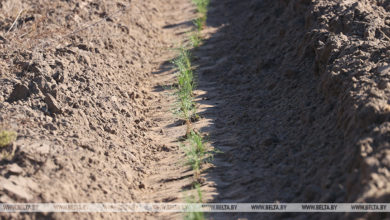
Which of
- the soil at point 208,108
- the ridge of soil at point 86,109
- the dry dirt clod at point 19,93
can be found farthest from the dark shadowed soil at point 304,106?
the dry dirt clod at point 19,93

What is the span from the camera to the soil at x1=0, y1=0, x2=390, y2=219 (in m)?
3.70

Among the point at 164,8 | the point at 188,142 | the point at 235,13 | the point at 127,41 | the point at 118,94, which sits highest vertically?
the point at 164,8

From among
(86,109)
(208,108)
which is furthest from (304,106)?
(86,109)

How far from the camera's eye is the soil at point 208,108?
3703mm

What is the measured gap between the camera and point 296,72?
536cm

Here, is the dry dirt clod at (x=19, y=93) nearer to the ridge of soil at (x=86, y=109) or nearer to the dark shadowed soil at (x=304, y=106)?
the ridge of soil at (x=86, y=109)

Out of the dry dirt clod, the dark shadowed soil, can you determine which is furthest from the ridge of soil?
the dark shadowed soil

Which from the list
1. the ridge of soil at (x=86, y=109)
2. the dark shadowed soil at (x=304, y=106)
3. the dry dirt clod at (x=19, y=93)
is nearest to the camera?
the dark shadowed soil at (x=304, y=106)

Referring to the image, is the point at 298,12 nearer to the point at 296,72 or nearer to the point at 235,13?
the point at 296,72

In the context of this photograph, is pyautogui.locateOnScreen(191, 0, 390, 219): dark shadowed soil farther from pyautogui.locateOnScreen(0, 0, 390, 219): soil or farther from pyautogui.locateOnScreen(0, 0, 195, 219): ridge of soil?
pyautogui.locateOnScreen(0, 0, 195, 219): ridge of soil

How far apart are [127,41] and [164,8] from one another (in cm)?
254

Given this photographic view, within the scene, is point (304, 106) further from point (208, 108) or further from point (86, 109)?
point (86, 109)

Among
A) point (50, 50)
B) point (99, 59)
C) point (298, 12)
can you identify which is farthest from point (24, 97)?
point (298, 12)

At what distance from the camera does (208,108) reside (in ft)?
18.5
